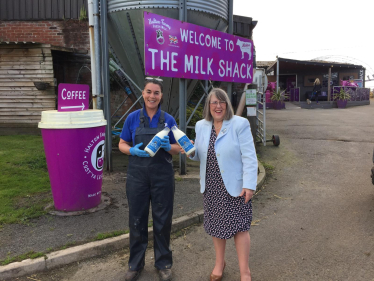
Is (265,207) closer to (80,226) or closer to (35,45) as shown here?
(80,226)

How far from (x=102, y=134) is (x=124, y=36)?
9.64ft

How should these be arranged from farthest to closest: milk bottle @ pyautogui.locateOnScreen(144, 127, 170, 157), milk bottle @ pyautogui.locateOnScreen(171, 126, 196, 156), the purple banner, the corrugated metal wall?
the corrugated metal wall < the purple banner < milk bottle @ pyautogui.locateOnScreen(171, 126, 196, 156) < milk bottle @ pyautogui.locateOnScreen(144, 127, 170, 157)

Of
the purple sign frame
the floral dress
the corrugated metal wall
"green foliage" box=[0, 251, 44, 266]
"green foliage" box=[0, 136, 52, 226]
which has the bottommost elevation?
"green foliage" box=[0, 251, 44, 266]

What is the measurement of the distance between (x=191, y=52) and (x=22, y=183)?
394 cm

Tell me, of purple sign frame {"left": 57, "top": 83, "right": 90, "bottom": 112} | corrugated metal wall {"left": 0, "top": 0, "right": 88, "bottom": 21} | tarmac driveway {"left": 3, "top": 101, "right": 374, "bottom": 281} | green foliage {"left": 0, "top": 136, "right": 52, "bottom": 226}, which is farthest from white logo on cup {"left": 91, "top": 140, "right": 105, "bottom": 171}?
corrugated metal wall {"left": 0, "top": 0, "right": 88, "bottom": 21}

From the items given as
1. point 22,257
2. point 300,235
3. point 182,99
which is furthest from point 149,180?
point 182,99

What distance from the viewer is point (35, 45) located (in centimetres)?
959

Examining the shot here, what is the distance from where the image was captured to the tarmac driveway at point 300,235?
3.21 m

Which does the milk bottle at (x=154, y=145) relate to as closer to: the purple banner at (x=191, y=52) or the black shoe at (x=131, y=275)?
the black shoe at (x=131, y=275)

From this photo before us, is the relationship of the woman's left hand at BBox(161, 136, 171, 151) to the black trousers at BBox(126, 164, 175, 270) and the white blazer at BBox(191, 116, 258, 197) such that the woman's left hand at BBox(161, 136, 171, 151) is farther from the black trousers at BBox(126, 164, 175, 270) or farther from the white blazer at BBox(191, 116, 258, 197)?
the white blazer at BBox(191, 116, 258, 197)

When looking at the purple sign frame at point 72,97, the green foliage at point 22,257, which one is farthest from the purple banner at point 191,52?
the green foliage at point 22,257

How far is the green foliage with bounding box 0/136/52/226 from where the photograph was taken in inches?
174

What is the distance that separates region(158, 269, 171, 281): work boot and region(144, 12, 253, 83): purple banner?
3.53 meters

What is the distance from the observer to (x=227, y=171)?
2.78 meters
